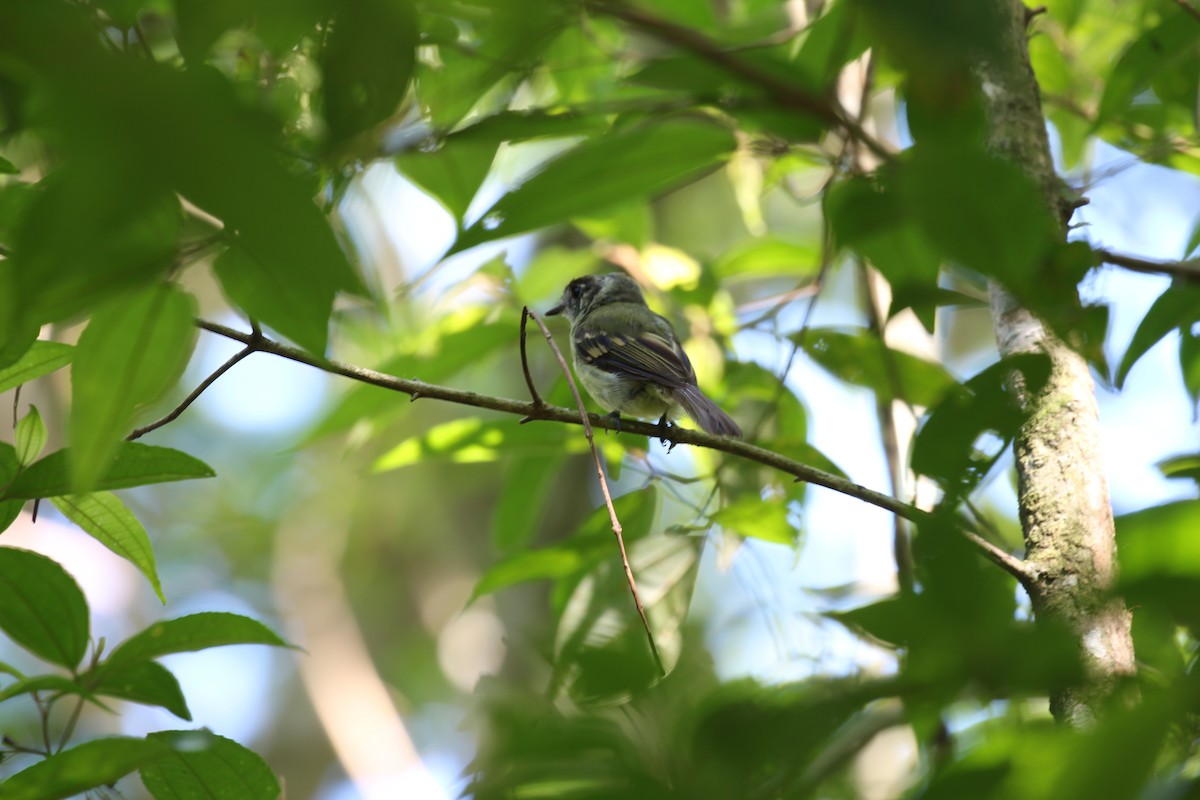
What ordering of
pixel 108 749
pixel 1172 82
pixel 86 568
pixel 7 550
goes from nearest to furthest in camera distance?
pixel 108 749 → pixel 7 550 → pixel 1172 82 → pixel 86 568

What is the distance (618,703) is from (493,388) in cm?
834

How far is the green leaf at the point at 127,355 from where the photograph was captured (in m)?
0.91

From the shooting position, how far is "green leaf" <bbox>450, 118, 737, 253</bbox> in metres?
1.83

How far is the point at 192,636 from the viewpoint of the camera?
1525 mm

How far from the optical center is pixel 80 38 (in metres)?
0.48

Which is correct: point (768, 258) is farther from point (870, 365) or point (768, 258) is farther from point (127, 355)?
point (127, 355)

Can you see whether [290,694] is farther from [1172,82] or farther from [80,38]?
[80,38]

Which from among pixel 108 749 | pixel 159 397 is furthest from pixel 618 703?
pixel 108 749

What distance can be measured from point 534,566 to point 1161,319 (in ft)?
4.93

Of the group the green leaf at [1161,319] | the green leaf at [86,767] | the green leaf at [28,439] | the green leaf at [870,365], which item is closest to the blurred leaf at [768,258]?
the green leaf at [870,365]

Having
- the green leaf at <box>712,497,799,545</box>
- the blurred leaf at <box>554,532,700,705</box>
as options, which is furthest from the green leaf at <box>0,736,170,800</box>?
the green leaf at <box>712,497,799,545</box>

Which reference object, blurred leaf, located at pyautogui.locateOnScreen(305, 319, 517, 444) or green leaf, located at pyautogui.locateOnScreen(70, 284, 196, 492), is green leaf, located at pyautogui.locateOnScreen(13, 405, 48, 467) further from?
blurred leaf, located at pyautogui.locateOnScreen(305, 319, 517, 444)

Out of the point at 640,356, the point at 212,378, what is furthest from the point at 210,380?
the point at 640,356

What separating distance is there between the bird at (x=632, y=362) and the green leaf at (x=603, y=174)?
1.19 metres
